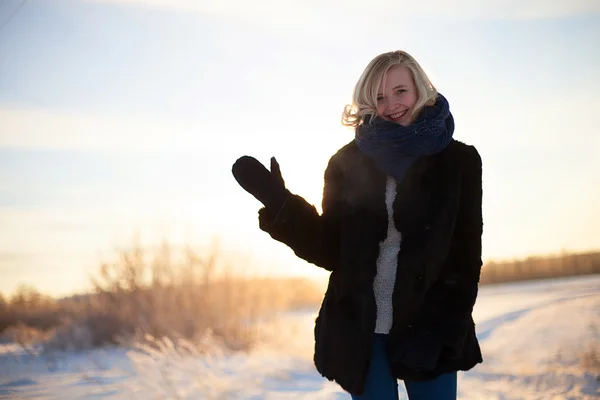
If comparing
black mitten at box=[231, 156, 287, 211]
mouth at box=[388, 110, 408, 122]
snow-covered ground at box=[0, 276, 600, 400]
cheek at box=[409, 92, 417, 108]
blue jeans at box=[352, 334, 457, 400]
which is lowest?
snow-covered ground at box=[0, 276, 600, 400]

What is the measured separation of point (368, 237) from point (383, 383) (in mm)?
447

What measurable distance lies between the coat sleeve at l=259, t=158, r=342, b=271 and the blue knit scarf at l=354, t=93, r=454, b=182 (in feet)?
0.58

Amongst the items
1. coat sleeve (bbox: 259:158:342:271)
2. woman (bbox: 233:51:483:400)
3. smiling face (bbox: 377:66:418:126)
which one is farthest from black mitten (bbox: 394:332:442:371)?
smiling face (bbox: 377:66:418:126)

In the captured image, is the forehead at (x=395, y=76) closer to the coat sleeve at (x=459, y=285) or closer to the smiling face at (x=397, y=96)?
the smiling face at (x=397, y=96)

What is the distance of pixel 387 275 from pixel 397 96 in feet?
1.90

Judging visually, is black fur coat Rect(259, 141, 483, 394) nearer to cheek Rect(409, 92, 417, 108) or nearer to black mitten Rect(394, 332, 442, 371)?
black mitten Rect(394, 332, 442, 371)

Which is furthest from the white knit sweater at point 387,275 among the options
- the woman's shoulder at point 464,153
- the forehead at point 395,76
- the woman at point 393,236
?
the forehead at point 395,76

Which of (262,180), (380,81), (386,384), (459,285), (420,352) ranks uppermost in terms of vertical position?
(380,81)

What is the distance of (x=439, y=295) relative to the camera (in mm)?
1903

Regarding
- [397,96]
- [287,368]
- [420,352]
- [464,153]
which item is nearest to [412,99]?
[397,96]

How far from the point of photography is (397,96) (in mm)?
2047

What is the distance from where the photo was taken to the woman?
189 centimetres

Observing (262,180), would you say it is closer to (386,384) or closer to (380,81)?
(380,81)

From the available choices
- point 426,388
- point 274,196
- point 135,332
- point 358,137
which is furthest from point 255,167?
point 135,332
